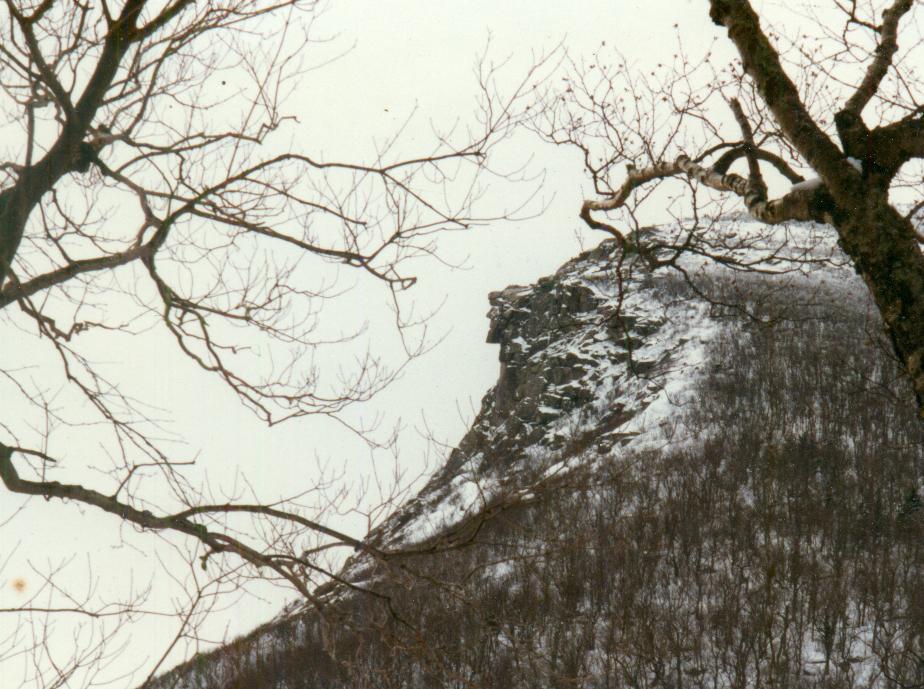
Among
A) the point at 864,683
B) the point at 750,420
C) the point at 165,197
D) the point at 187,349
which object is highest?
the point at 750,420

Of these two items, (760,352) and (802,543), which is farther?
(760,352)

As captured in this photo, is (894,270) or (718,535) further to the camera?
(718,535)

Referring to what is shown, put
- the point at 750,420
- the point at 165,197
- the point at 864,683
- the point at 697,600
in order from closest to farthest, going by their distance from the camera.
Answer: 1. the point at 165,197
2. the point at 864,683
3. the point at 697,600
4. the point at 750,420

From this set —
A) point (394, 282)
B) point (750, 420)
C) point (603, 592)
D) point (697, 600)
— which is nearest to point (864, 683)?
point (697, 600)

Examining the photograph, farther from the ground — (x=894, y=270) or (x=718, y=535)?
(x=718, y=535)

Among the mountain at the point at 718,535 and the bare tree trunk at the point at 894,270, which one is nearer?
the bare tree trunk at the point at 894,270

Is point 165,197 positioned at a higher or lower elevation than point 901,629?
higher

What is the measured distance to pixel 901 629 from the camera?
1866cm

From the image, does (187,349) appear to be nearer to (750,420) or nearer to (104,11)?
(104,11)

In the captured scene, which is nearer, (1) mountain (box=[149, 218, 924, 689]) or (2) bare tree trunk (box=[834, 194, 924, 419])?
(2) bare tree trunk (box=[834, 194, 924, 419])

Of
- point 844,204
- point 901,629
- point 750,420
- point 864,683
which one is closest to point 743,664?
point 864,683

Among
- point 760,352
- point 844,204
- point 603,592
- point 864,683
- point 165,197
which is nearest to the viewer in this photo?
point 844,204

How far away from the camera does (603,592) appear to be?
22.6 metres

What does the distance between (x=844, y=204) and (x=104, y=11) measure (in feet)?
11.1
